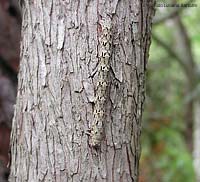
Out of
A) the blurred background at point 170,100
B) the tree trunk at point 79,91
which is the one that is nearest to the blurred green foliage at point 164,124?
the blurred background at point 170,100

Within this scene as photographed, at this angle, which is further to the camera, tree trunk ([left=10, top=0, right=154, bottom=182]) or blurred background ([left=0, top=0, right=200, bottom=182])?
blurred background ([left=0, top=0, right=200, bottom=182])

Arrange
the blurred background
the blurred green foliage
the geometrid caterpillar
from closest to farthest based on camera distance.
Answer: the geometrid caterpillar
the blurred background
the blurred green foliage

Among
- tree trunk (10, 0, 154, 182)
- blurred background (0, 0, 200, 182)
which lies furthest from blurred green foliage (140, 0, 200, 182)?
tree trunk (10, 0, 154, 182)

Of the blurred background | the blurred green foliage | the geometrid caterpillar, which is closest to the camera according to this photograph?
the geometrid caterpillar

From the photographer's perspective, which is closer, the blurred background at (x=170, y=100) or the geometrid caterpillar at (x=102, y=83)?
the geometrid caterpillar at (x=102, y=83)

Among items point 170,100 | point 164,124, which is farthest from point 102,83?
point 170,100

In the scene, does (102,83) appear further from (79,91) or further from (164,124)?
(164,124)

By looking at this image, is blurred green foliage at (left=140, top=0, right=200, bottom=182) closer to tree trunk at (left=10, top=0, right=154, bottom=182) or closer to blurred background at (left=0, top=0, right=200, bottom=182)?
blurred background at (left=0, top=0, right=200, bottom=182)

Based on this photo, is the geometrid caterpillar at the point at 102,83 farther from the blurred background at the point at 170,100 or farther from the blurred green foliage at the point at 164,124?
the blurred green foliage at the point at 164,124
